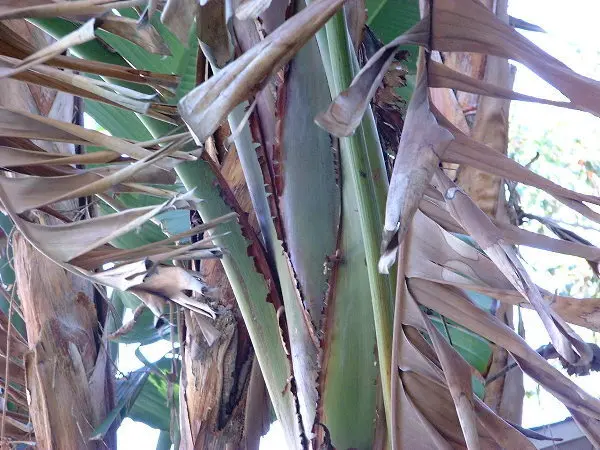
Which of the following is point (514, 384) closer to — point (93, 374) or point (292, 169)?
point (292, 169)

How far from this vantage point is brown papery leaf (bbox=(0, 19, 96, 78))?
39 centimetres

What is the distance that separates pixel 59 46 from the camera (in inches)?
16.6

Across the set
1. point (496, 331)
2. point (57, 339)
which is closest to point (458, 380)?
point (496, 331)

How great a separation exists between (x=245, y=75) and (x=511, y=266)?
0.16 m

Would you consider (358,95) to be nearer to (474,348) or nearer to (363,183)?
(363,183)

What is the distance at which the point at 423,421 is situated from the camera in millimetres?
475

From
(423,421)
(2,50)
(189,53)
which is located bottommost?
(423,421)

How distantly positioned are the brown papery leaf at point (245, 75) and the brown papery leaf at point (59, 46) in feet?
0.33

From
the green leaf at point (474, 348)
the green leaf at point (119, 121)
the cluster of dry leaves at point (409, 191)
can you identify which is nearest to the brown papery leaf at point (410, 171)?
the cluster of dry leaves at point (409, 191)

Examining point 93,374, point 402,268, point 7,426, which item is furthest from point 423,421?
point 7,426

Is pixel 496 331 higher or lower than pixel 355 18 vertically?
lower

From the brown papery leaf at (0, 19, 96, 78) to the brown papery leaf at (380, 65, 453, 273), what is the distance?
0.19m

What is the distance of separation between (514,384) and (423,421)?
34 cm

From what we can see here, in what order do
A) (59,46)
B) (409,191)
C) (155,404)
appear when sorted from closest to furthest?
1. (409,191)
2. (59,46)
3. (155,404)
